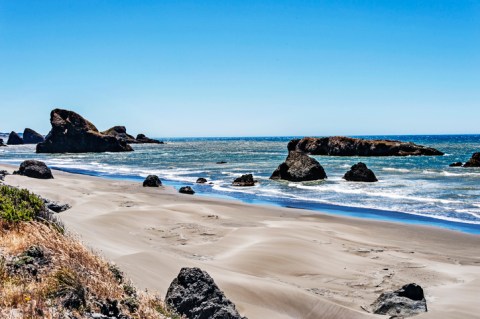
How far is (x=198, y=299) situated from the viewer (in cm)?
607

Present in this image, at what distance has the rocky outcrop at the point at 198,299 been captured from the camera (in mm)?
5852

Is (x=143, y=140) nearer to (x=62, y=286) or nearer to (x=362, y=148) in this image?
(x=362, y=148)

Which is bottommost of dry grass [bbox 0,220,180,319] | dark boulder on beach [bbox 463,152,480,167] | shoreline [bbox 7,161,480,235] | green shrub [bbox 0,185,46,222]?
shoreline [bbox 7,161,480,235]

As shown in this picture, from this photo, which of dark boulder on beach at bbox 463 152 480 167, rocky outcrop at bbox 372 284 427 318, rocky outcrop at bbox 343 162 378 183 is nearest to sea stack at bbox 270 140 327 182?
rocky outcrop at bbox 343 162 378 183

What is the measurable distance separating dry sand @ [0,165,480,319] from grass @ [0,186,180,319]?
1856 mm

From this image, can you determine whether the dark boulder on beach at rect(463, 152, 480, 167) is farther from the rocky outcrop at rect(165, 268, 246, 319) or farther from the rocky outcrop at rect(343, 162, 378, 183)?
the rocky outcrop at rect(165, 268, 246, 319)

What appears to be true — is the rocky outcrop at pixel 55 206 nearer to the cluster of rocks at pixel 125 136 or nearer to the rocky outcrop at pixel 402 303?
the rocky outcrop at pixel 402 303

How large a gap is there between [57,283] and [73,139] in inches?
3772

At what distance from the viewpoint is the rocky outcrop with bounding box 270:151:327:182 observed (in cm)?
3294

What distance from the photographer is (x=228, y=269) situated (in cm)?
1002

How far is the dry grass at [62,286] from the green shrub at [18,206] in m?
0.88

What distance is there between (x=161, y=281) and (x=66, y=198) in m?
14.2

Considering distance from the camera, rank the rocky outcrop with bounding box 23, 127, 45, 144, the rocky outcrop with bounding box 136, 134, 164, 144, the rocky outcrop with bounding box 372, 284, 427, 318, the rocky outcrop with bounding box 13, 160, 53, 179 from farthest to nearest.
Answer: the rocky outcrop with bounding box 23, 127, 45, 144 < the rocky outcrop with bounding box 136, 134, 164, 144 < the rocky outcrop with bounding box 13, 160, 53, 179 < the rocky outcrop with bounding box 372, 284, 427, 318

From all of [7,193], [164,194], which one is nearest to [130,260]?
[7,193]
